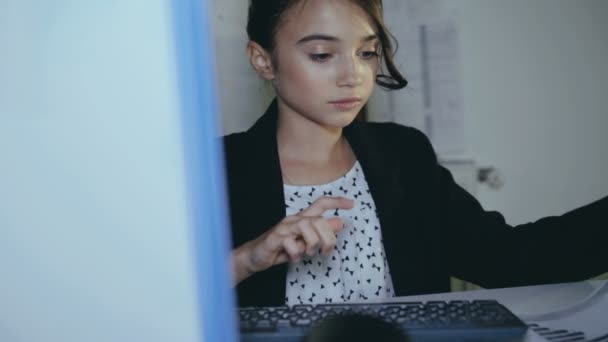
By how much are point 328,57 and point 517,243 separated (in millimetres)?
403

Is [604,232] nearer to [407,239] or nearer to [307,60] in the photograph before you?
[407,239]

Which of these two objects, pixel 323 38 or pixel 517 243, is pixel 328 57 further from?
pixel 517 243

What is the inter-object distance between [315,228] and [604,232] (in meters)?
0.42

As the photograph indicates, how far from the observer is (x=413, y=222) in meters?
0.96

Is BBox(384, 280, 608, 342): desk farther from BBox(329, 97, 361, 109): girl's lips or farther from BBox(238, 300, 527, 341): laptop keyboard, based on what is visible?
BBox(329, 97, 361, 109): girl's lips

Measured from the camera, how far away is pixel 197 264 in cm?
26

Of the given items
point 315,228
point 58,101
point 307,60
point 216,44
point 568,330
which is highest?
point 216,44

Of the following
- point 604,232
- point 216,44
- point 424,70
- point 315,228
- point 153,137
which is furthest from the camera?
point 424,70

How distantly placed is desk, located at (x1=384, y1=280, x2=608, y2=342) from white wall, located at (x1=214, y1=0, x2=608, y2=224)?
40.0 inches

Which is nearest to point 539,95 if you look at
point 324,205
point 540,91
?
point 540,91

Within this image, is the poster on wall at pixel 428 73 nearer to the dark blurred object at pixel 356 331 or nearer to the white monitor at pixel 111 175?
the dark blurred object at pixel 356 331

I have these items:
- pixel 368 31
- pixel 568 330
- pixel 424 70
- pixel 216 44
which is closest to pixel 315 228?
pixel 568 330

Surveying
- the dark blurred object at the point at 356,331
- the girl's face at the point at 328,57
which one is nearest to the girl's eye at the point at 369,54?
the girl's face at the point at 328,57

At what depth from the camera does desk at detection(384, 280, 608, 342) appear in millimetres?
553
